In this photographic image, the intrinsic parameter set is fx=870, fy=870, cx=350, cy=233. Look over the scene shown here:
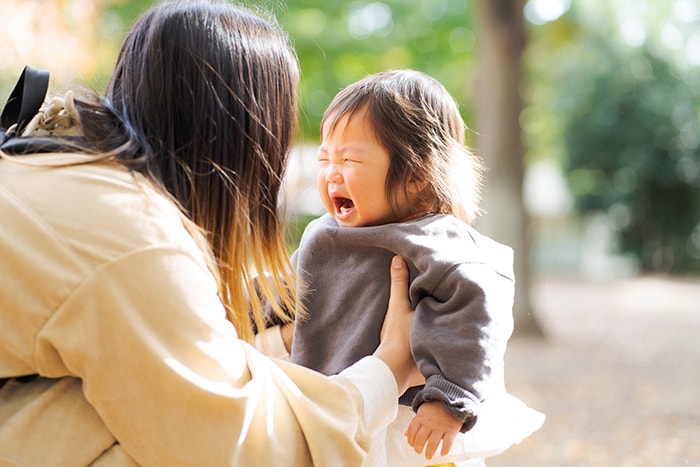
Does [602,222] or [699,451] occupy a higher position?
[699,451]

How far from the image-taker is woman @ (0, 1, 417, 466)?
1.34 m

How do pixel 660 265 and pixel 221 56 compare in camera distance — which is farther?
pixel 660 265

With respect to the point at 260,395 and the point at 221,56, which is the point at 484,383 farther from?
the point at 221,56

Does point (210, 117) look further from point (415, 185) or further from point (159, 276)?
point (415, 185)

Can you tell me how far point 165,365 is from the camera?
1353 mm

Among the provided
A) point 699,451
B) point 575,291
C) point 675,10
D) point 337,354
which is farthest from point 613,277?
point 337,354

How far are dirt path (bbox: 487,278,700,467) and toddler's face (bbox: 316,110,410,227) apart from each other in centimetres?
413

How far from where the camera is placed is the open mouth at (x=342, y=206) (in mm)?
2061

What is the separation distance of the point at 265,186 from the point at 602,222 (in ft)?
67.4

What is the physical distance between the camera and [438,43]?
1298 centimetres

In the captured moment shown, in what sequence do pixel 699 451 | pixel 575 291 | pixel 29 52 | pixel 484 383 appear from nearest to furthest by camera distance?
pixel 484 383
pixel 699 451
pixel 29 52
pixel 575 291

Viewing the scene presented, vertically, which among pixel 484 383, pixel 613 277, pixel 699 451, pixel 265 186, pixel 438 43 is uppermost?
pixel 265 186

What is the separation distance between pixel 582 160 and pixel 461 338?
19.0 meters

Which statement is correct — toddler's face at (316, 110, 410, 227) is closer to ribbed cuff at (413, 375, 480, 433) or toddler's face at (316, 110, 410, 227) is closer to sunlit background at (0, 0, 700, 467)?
sunlit background at (0, 0, 700, 467)
